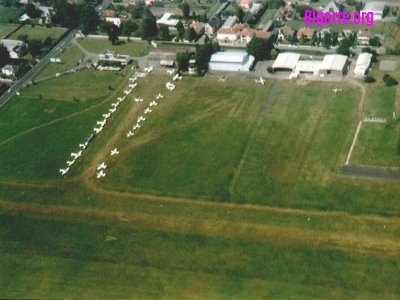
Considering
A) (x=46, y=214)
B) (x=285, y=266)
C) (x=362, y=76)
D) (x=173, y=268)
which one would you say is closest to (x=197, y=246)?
(x=173, y=268)

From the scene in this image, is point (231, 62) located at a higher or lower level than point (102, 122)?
higher

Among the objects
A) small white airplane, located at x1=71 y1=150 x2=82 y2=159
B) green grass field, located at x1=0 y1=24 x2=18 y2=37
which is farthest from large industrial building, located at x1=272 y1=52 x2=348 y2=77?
green grass field, located at x1=0 y1=24 x2=18 y2=37

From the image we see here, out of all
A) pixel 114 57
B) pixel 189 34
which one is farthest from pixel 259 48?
pixel 114 57

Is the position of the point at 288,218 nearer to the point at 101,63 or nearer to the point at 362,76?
the point at 362,76

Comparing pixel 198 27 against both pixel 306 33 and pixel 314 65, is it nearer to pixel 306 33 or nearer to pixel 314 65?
pixel 306 33

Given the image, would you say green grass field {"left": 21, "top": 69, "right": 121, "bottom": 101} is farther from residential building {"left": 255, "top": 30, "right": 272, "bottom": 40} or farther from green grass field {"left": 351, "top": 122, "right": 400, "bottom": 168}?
green grass field {"left": 351, "top": 122, "right": 400, "bottom": 168}
